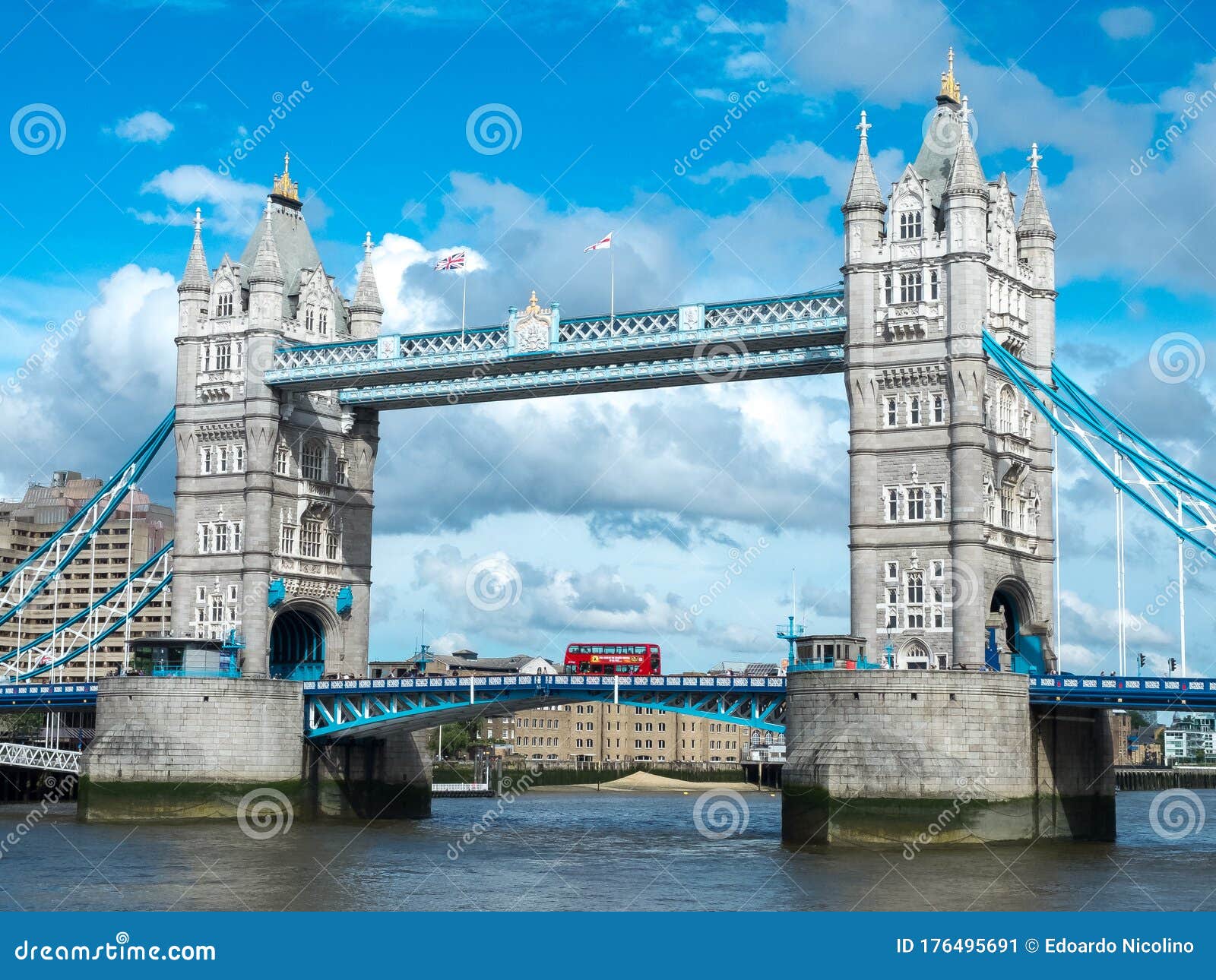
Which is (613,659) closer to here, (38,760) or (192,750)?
(192,750)

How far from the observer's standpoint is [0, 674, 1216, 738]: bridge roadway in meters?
61.9

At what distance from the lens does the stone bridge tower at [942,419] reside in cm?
6750

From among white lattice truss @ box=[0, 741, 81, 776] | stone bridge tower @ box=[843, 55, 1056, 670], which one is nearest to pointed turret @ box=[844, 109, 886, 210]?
stone bridge tower @ box=[843, 55, 1056, 670]

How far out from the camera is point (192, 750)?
7625 cm

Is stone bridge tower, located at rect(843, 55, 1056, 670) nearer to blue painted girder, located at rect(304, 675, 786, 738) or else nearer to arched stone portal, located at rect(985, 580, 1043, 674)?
arched stone portal, located at rect(985, 580, 1043, 674)

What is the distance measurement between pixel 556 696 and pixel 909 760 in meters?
20.2

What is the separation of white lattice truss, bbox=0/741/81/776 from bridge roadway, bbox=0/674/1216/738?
6.53 feet

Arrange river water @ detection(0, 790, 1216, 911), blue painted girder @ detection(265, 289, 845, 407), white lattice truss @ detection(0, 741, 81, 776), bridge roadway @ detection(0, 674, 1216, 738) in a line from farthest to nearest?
white lattice truss @ detection(0, 741, 81, 776), blue painted girder @ detection(265, 289, 845, 407), bridge roadway @ detection(0, 674, 1216, 738), river water @ detection(0, 790, 1216, 911)

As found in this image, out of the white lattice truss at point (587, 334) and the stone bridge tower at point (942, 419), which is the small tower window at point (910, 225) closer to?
the stone bridge tower at point (942, 419)

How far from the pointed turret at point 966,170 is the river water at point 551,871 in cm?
2337

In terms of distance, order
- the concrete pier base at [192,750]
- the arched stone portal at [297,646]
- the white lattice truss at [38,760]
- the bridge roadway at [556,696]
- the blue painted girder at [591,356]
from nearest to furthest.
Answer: the bridge roadway at [556,696] < the blue painted girder at [591,356] < the concrete pier base at [192,750] < the arched stone portal at [297,646] < the white lattice truss at [38,760]

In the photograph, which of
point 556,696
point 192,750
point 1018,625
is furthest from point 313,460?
point 1018,625

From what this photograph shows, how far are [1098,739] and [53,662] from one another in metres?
47.5

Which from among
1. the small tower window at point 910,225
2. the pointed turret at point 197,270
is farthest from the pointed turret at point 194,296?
the small tower window at point 910,225
